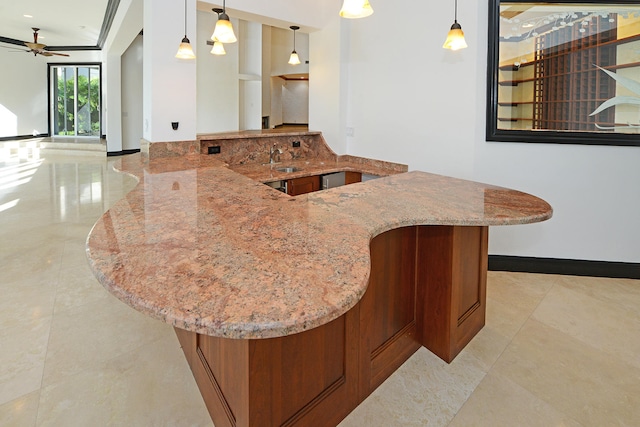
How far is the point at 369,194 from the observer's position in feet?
6.33

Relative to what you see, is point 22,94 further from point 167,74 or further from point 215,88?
point 167,74

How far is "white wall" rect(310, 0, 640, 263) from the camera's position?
9.66ft

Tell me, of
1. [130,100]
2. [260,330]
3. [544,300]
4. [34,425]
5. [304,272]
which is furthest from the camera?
[130,100]

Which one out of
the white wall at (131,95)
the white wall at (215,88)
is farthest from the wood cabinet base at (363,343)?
the white wall at (131,95)

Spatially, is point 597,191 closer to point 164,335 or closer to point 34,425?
point 164,335

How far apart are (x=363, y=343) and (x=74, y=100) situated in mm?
14815

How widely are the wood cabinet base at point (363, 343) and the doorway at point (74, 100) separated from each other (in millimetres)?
13530

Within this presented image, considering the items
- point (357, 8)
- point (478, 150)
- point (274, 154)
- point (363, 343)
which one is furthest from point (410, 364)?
point (274, 154)

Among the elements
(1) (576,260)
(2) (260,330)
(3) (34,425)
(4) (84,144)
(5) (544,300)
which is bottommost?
(3) (34,425)

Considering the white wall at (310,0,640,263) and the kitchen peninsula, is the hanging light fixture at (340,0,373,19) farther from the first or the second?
the white wall at (310,0,640,263)

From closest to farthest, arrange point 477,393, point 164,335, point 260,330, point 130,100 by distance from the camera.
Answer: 1. point 260,330
2. point 477,393
3. point 164,335
4. point 130,100

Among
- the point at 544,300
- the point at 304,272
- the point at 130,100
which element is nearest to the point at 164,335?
the point at 304,272

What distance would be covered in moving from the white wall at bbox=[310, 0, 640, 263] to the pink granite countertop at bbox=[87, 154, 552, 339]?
1113mm

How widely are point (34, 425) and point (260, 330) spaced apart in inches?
59.8
